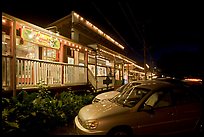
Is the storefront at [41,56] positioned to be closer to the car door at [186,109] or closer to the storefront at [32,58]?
the storefront at [32,58]

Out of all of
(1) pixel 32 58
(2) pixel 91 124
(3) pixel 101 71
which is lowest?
(2) pixel 91 124

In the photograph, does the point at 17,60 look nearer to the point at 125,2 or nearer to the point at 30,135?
the point at 30,135

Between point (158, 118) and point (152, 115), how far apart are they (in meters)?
0.19

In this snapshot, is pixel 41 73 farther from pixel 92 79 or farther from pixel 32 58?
pixel 92 79

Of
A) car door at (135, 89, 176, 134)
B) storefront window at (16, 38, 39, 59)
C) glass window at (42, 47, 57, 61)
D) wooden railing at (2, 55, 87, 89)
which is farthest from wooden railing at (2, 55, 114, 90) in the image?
car door at (135, 89, 176, 134)

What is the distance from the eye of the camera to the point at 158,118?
18.1 feet

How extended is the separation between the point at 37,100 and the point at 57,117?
978 mm

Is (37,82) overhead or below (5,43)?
below

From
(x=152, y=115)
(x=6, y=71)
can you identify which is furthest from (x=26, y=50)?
(x=152, y=115)

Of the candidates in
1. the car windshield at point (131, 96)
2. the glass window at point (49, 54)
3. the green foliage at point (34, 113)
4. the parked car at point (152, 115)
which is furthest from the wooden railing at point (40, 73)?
the car windshield at point (131, 96)

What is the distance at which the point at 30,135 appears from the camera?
19.9 ft

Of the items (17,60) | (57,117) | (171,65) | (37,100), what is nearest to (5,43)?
(17,60)

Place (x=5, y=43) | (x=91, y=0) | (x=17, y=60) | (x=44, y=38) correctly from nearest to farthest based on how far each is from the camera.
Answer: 1. (x=17, y=60)
2. (x=5, y=43)
3. (x=44, y=38)
4. (x=91, y=0)

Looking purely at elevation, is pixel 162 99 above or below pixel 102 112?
above
